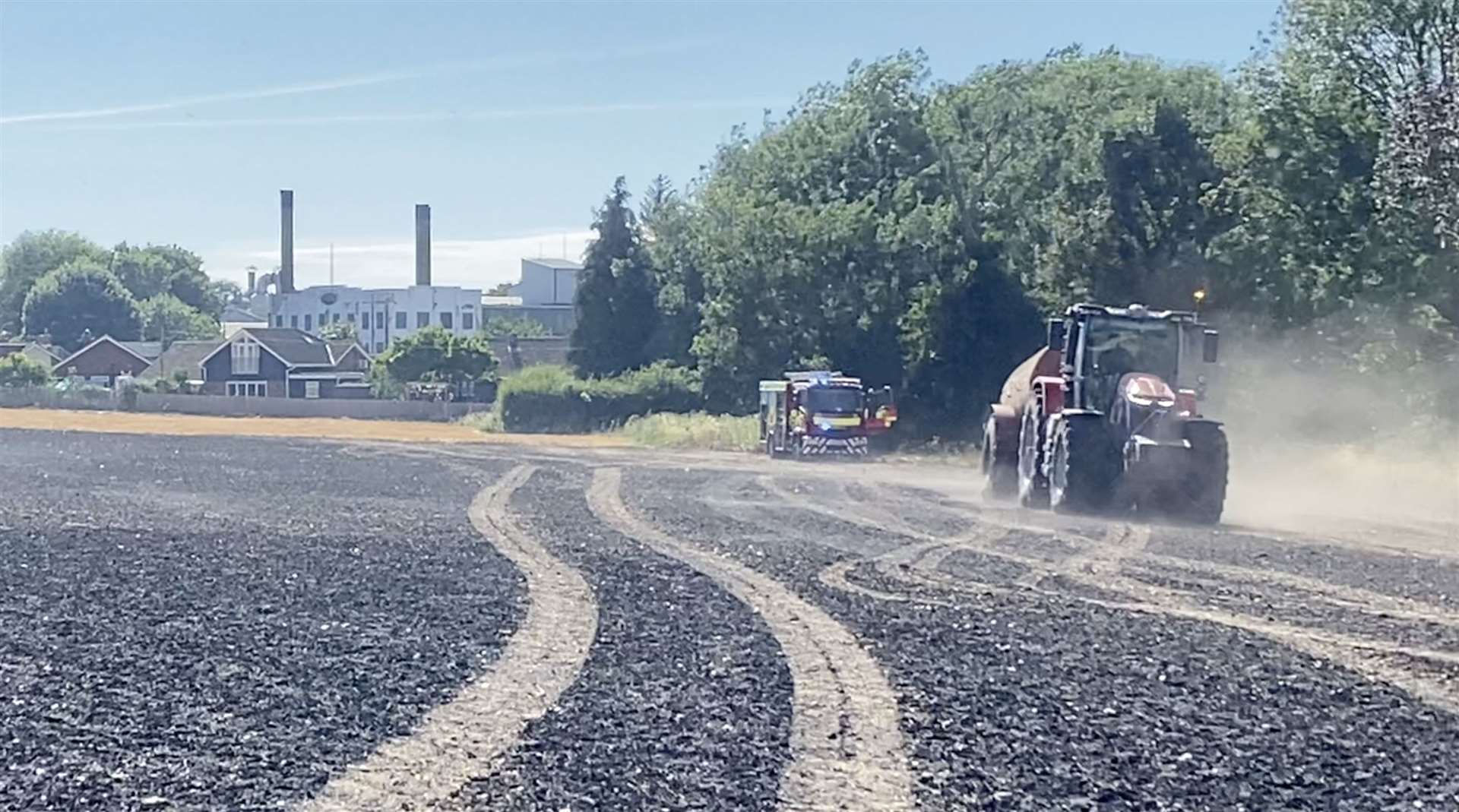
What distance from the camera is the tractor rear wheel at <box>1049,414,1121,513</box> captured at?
22859 mm

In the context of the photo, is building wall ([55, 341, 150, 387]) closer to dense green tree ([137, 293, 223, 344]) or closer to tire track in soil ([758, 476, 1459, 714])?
dense green tree ([137, 293, 223, 344])

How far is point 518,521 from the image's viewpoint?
2152 centimetres

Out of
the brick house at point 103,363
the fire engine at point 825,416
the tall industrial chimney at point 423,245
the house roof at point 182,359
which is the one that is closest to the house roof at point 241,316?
the tall industrial chimney at point 423,245

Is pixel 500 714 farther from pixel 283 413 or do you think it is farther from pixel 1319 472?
pixel 283 413

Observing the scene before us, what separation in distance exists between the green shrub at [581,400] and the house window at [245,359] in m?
35.8

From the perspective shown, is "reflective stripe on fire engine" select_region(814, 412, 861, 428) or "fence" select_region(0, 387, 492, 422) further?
"fence" select_region(0, 387, 492, 422)

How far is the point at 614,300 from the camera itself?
7888 cm

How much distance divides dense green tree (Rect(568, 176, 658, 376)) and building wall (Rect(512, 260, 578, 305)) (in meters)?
62.9

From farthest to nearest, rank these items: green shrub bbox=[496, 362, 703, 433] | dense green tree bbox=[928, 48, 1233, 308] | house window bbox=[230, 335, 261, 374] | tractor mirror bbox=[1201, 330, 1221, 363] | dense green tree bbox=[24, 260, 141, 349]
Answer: dense green tree bbox=[24, 260, 141, 349], house window bbox=[230, 335, 261, 374], green shrub bbox=[496, 362, 703, 433], dense green tree bbox=[928, 48, 1233, 308], tractor mirror bbox=[1201, 330, 1221, 363]

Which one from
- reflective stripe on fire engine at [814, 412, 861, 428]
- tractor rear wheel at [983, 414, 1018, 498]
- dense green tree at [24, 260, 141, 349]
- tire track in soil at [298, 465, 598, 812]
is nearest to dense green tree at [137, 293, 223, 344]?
dense green tree at [24, 260, 141, 349]

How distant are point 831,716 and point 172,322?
492ft

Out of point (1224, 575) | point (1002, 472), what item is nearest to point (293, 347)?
point (1002, 472)

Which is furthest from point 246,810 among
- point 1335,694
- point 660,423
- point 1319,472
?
point 660,423

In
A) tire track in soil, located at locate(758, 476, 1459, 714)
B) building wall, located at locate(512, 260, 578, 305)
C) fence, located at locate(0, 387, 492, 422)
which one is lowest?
fence, located at locate(0, 387, 492, 422)
